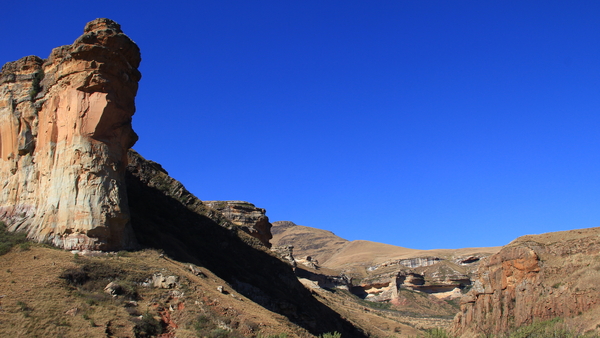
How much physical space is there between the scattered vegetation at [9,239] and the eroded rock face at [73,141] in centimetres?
40

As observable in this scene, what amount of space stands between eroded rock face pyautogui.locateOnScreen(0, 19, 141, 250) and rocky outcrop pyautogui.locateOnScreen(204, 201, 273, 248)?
104ft

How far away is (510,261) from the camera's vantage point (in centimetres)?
3500

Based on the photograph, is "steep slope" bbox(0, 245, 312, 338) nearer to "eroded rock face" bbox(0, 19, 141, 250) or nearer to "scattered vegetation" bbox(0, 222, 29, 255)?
"scattered vegetation" bbox(0, 222, 29, 255)

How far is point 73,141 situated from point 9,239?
561cm

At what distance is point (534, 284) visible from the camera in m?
32.8

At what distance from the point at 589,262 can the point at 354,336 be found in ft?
59.7

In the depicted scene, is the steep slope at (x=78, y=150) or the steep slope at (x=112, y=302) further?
the steep slope at (x=78, y=150)

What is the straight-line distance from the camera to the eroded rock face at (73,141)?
23906mm

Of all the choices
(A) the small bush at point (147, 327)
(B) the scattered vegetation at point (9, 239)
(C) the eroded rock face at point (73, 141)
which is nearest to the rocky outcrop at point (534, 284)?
(A) the small bush at point (147, 327)

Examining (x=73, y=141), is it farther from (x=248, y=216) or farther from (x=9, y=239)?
(x=248, y=216)

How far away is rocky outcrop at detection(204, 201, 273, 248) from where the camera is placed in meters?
58.7

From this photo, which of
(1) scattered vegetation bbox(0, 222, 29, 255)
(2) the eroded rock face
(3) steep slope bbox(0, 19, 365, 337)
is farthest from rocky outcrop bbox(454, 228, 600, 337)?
(1) scattered vegetation bbox(0, 222, 29, 255)

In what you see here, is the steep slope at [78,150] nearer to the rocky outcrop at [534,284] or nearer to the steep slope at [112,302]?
the steep slope at [112,302]

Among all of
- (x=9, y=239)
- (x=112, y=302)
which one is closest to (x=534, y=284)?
(x=112, y=302)
